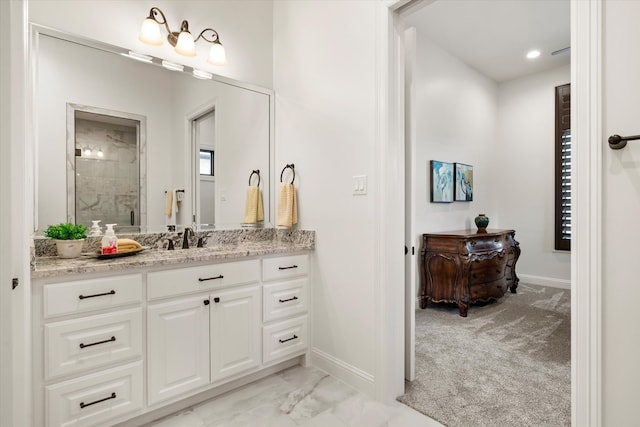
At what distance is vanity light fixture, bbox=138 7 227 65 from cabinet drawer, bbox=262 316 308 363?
6.24 feet

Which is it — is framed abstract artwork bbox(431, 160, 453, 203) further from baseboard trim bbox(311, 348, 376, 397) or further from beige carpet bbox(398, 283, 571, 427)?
baseboard trim bbox(311, 348, 376, 397)

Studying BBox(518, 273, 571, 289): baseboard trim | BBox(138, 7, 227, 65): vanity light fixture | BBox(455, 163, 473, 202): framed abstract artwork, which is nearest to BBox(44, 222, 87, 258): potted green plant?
BBox(138, 7, 227, 65): vanity light fixture

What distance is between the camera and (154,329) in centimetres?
165

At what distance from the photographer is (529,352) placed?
8.23 ft

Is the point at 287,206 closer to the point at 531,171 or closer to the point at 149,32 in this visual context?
the point at 149,32

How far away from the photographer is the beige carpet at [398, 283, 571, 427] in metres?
1.76

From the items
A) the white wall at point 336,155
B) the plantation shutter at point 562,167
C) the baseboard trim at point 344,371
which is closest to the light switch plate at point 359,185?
the white wall at point 336,155

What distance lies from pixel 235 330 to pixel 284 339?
0.39 metres

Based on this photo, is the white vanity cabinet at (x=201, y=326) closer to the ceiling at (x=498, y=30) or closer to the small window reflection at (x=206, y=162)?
the small window reflection at (x=206, y=162)

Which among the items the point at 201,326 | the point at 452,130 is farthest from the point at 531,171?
the point at 201,326

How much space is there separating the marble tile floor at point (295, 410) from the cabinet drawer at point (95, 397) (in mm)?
227

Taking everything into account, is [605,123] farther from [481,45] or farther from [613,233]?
[481,45]

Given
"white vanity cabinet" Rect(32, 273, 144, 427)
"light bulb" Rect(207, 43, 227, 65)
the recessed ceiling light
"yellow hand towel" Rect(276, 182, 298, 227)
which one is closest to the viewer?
"white vanity cabinet" Rect(32, 273, 144, 427)

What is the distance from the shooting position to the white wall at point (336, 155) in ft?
6.47
